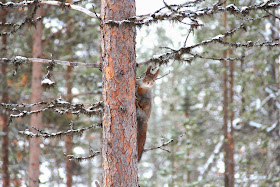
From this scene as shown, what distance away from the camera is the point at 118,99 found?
12.1 ft

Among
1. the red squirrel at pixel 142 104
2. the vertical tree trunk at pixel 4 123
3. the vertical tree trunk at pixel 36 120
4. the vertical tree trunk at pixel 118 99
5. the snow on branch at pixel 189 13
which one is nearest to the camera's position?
the snow on branch at pixel 189 13

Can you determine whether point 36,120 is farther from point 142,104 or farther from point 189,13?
point 189,13

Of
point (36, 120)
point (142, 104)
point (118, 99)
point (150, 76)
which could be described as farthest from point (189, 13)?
point (36, 120)

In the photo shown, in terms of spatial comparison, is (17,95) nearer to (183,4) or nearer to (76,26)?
(76,26)

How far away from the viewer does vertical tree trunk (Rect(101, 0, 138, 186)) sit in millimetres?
3631

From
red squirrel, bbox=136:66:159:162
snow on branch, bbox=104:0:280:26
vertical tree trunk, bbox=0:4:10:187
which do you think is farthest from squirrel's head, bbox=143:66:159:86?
vertical tree trunk, bbox=0:4:10:187

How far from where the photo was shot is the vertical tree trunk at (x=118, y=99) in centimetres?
363

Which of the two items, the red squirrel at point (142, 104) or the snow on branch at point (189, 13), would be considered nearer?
the snow on branch at point (189, 13)

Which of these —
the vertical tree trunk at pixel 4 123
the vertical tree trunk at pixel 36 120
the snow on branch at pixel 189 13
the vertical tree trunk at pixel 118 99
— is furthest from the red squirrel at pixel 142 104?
the vertical tree trunk at pixel 4 123

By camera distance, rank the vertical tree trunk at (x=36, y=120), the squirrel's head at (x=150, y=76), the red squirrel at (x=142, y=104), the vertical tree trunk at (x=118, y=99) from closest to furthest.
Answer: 1. the vertical tree trunk at (x=118, y=99)
2. the squirrel's head at (x=150, y=76)
3. the red squirrel at (x=142, y=104)
4. the vertical tree trunk at (x=36, y=120)

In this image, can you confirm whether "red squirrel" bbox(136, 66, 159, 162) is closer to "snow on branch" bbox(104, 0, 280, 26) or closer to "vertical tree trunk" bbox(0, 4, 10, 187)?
"snow on branch" bbox(104, 0, 280, 26)

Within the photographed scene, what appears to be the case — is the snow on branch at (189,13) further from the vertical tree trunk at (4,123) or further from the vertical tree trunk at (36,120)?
the vertical tree trunk at (4,123)

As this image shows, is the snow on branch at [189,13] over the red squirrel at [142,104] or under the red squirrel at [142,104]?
over

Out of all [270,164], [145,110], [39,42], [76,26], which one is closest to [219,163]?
[270,164]
